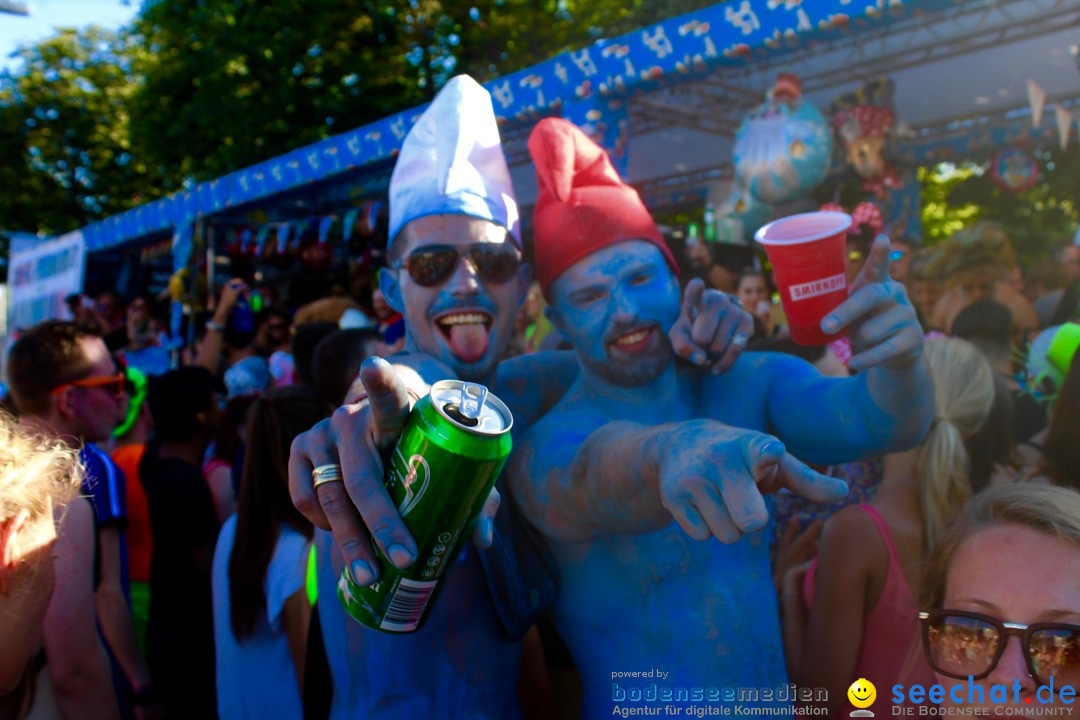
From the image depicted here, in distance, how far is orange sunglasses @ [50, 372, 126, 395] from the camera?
272 centimetres

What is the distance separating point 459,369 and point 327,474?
52 centimetres

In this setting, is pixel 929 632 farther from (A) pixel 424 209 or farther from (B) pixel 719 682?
(A) pixel 424 209

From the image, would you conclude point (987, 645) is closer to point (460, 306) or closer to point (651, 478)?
point (651, 478)

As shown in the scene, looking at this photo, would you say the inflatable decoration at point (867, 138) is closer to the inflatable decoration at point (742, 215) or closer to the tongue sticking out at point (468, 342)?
the inflatable decoration at point (742, 215)

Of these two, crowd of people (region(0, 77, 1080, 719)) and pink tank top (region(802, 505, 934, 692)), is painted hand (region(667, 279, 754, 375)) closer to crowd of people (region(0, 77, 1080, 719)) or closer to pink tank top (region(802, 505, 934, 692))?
crowd of people (region(0, 77, 1080, 719))

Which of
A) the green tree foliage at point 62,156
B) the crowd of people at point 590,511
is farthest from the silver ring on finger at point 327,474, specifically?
the green tree foliage at point 62,156

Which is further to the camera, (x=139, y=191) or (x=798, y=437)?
(x=139, y=191)

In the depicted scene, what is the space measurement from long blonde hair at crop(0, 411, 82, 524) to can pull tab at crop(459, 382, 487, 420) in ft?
3.17

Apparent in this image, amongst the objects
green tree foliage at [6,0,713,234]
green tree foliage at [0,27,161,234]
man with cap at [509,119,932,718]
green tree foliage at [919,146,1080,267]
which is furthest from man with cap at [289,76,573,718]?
green tree foliage at [0,27,161,234]

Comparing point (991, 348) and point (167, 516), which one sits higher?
point (991, 348)

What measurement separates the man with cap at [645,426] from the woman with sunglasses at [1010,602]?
0.80 ft

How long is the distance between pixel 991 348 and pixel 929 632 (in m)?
2.31

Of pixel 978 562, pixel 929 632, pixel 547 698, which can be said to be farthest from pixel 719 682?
pixel 547 698

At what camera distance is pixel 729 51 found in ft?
14.1
